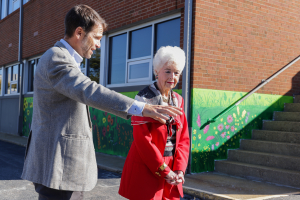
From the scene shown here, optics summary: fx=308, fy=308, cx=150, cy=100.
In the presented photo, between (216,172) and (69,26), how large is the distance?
214 inches

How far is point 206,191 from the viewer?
4.89 m

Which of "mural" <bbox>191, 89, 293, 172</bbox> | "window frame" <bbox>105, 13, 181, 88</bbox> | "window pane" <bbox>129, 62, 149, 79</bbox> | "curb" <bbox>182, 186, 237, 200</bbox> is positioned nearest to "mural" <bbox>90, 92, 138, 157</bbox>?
"window frame" <bbox>105, 13, 181, 88</bbox>

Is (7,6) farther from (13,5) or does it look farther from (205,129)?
(205,129)

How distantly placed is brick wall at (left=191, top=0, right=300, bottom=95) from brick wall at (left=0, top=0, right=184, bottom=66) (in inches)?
34.1

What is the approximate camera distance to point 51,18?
38.0 feet

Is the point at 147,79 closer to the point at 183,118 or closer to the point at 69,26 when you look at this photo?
the point at 183,118

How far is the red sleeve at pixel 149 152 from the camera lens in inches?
95.7

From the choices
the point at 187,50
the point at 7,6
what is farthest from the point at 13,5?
Answer: the point at 187,50

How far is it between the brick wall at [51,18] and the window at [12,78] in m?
0.43

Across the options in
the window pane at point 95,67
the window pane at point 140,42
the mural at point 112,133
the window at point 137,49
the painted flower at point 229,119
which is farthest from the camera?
the window pane at point 95,67

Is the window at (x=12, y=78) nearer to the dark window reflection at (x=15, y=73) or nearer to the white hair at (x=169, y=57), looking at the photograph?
the dark window reflection at (x=15, y=73)

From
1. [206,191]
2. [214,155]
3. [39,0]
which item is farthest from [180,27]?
[39,0]

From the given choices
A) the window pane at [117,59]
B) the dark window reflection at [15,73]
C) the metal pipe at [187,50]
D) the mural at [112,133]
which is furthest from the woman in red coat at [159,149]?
the dark window reflection at [15,73]

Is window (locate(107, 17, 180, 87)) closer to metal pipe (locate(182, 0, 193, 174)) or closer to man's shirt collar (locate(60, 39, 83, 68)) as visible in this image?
metal pipe (locate(182, 0, 193, 174))
